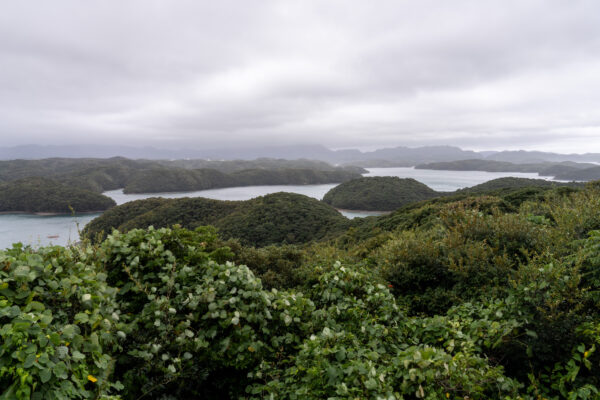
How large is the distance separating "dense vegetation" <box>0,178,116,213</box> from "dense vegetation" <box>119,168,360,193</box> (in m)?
37.3

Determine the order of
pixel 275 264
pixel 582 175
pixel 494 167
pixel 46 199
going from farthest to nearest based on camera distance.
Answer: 1. pixel 494 167
2. pixel 582 175
3. pixel 46 199
4. pixel 275 264

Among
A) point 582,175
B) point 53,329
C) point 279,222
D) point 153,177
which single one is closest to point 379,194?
point 279,222

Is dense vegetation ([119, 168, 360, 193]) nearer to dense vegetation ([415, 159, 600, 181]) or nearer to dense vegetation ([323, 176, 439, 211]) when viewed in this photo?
dense vegetation ([323, 176, 439, 211])

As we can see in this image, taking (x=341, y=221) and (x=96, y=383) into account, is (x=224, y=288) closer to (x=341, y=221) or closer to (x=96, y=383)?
(x=96, y=383)

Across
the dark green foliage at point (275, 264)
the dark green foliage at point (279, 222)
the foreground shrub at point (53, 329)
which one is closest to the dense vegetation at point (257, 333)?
the foreground shrub at point (53, 329)

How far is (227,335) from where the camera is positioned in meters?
3.73

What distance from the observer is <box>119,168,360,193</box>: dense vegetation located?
5054 inches

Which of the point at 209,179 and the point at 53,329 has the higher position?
the point at 209,179

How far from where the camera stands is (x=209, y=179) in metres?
142

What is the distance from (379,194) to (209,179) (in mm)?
90235

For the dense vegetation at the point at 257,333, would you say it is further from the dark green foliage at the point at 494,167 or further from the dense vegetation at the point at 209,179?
the dark green foliage at the point at 494,167

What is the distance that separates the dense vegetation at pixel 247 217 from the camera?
41.3 metres

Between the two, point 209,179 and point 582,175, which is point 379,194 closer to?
point 209,179

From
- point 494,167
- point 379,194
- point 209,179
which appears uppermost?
point 494,167
